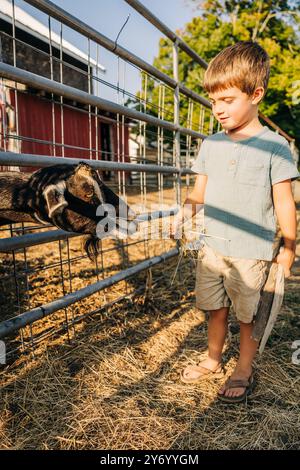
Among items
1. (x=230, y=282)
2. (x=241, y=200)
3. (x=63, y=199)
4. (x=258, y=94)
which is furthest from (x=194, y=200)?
(x=63, y=199)

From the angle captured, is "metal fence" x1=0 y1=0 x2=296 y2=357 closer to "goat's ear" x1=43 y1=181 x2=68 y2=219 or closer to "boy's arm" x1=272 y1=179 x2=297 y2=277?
"goat's ear" x1=43 y1=181 x2=68 y2=219

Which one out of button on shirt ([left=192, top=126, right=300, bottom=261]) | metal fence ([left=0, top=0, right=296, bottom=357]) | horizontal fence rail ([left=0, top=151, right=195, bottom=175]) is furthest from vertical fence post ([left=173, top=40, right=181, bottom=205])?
button on shirt ([left=192, top=126, right=300, bottom=261])

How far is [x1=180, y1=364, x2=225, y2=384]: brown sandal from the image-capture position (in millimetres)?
1978

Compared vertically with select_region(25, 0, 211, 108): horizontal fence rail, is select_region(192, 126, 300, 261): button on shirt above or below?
below

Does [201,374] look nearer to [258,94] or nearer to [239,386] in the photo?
[239,386]

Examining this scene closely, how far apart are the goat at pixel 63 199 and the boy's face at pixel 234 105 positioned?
713mm

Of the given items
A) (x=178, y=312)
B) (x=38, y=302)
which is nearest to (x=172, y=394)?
(x=178, y=312)

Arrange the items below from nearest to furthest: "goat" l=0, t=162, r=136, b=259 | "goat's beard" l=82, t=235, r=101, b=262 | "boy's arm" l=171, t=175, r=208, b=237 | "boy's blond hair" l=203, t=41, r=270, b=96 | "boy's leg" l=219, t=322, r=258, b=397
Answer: "boy's blond hair" l=203, t=41, r=270, b=96 < "goat" l=0, t=162, r=136, b=259 < "boy's leg" l=219, t=322, r=258, b=397 < "boy's arm" l=171, t=175, r=208, b=237 < "goat's beard" l=82, t=235, r=101, b=262

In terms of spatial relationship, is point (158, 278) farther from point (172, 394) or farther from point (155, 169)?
point (172, 394)

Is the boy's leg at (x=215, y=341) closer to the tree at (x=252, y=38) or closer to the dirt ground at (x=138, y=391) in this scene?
the dirt ground at (x=138, y=391)

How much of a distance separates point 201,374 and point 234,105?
1.45 meters

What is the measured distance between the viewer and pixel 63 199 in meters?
1.72

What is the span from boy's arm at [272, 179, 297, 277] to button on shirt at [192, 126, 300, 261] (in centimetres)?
4
